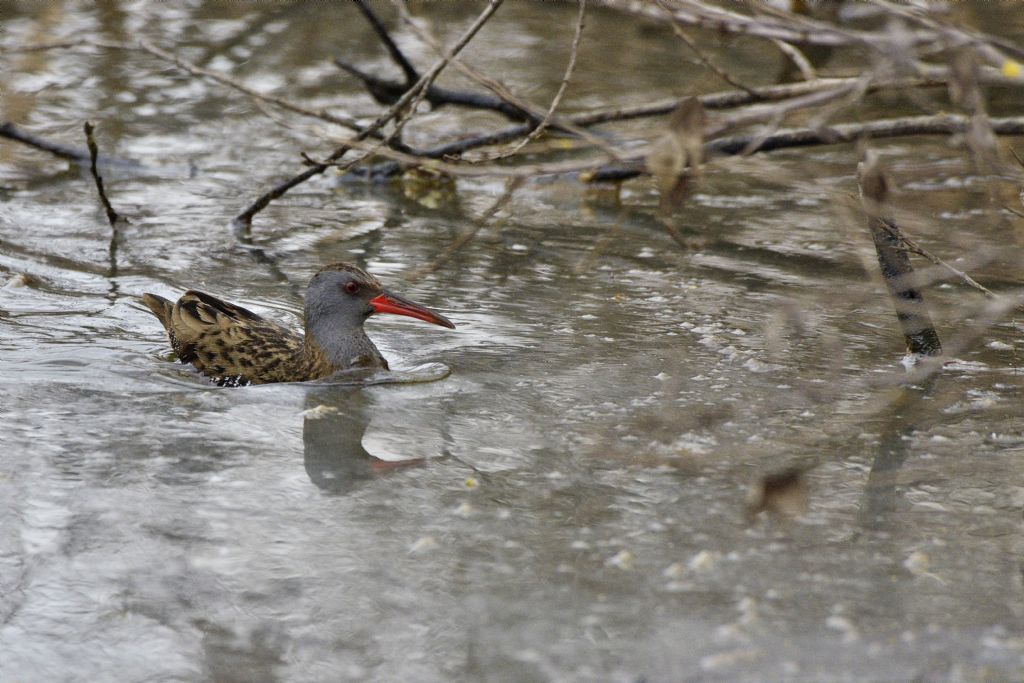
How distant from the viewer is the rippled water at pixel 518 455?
4145 millimetres

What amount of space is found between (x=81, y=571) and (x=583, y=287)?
4026 millimetres

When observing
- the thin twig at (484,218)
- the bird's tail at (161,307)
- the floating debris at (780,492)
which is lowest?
the bird's tail at (161,307)

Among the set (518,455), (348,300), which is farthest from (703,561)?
(348,300)

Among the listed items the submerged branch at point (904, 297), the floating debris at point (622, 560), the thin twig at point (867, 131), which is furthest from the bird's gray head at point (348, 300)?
the floating debris at point (622, 560)

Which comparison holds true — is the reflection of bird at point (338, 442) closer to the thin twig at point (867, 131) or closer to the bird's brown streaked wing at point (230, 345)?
the bird's brown streaked wing at point (230, 345)

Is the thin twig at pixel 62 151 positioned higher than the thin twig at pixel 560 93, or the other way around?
the thin twig at pixel 560 93

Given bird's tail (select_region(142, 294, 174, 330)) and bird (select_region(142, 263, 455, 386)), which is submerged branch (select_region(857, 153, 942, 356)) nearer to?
bird (select_region(142, 263, 455, 386))

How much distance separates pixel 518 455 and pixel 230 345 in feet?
6.04

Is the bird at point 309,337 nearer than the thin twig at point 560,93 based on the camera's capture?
No

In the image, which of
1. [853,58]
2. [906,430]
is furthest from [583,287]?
[853,58]

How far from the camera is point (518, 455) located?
5516 millimetres

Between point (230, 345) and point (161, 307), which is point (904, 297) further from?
point (161, 307)

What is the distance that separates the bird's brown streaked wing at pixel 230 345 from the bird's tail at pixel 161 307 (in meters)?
0.19

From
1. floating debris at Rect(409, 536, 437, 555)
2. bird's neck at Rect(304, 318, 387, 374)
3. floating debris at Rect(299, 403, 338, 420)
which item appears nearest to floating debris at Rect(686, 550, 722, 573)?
floating debris at Rect(409, 536, 437, 555)
